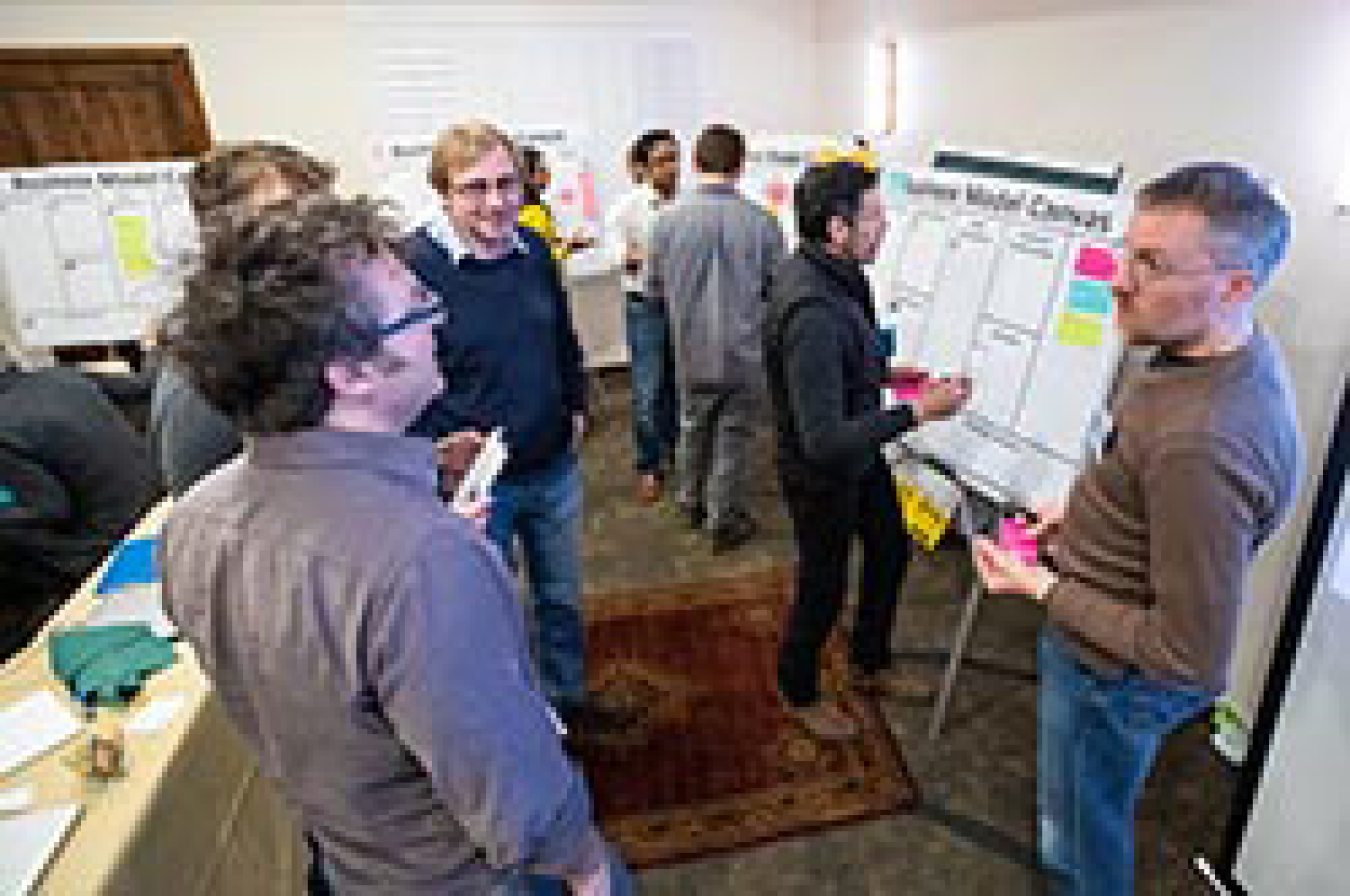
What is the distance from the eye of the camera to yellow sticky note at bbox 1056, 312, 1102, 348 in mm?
1835

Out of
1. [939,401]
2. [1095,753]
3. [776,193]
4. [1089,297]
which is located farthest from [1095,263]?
[776,193]

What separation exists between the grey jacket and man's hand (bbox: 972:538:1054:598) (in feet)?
5.47

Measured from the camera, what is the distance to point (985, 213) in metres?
2.20

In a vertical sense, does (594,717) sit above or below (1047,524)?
below

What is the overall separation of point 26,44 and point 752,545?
4474 millimetres

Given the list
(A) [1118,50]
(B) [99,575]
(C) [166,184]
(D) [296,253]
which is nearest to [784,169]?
(A) [1118,50]

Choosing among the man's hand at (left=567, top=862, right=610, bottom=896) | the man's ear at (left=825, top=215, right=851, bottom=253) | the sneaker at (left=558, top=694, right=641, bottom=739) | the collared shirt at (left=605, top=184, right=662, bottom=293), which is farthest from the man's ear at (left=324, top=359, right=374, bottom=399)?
the collared shirt at (left=605, top=184, right=662, bottom=293)

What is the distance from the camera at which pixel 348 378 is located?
793 mm

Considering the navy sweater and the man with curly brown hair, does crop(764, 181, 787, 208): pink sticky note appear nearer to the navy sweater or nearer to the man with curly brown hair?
the navy sweater

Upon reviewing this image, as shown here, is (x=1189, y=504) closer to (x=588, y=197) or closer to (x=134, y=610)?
(x=134, y=610)

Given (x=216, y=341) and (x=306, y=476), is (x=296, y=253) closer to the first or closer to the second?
(x=216, y=341)

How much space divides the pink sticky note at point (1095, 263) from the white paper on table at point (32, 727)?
2.23m

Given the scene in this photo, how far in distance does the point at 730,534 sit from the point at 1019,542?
1882 millimetres

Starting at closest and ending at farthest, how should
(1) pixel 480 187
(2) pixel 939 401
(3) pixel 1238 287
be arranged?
(3) pixel 1238 287 < (1) pixel 480 187 < (2) pixel 939 401
